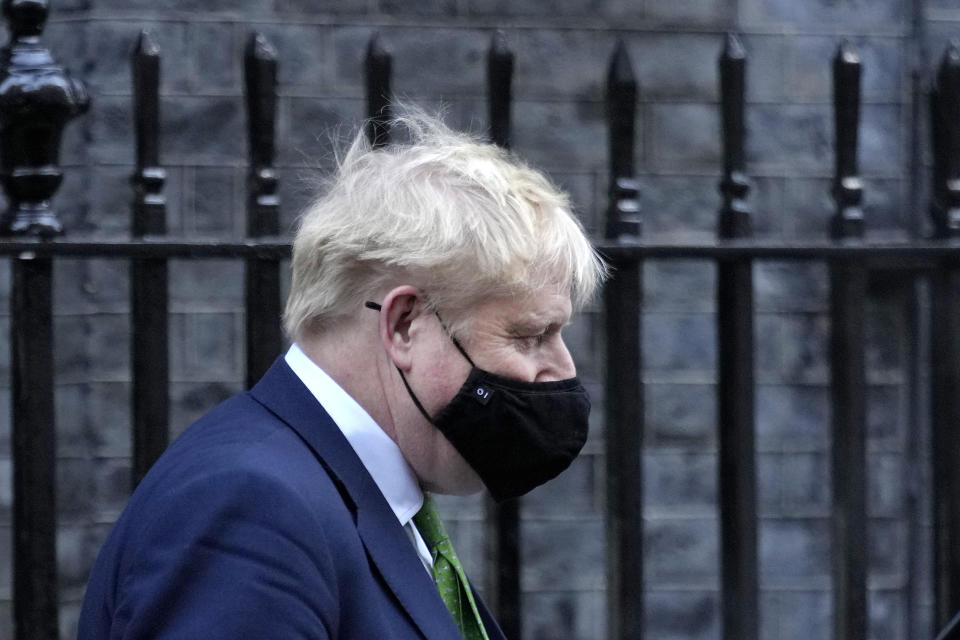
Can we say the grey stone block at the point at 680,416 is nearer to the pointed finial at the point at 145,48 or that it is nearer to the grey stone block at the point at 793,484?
the grey stone block at the point at 793,484

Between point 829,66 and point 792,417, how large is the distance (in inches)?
48.5

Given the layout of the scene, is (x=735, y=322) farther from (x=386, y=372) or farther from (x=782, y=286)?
(x=782, y=286)

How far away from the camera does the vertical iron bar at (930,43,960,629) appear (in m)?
2.89

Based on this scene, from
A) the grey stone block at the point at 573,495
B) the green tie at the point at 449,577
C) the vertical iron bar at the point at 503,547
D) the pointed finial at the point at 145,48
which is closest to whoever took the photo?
the green tie at the point at 449,577

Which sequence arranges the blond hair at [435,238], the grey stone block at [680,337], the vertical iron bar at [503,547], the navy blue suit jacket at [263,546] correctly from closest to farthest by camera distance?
the navy blue suit jacket at [263,546], the blond hair at [435,238], the vertical iron bar at [503,547], the grey stone block at [680,337]

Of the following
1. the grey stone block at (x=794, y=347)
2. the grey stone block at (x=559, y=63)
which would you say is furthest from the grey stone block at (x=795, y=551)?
the grey stone block at (x=559, y=63)

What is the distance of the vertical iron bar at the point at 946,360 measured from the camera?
2.89 m

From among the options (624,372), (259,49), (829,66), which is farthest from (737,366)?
(829,66)

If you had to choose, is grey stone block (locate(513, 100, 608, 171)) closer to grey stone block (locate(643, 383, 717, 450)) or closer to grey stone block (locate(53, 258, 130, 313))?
grey stone block (locate(643, 383, 717, 450))

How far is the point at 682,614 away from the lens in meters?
4.64

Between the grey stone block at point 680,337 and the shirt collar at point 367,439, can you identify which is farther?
the grey stone block at point 680,337

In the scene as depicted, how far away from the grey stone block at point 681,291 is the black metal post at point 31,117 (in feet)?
8.22

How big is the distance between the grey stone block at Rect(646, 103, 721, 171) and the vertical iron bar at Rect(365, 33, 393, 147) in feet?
7.07

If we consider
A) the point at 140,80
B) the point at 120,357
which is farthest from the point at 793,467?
the point at 140,80
